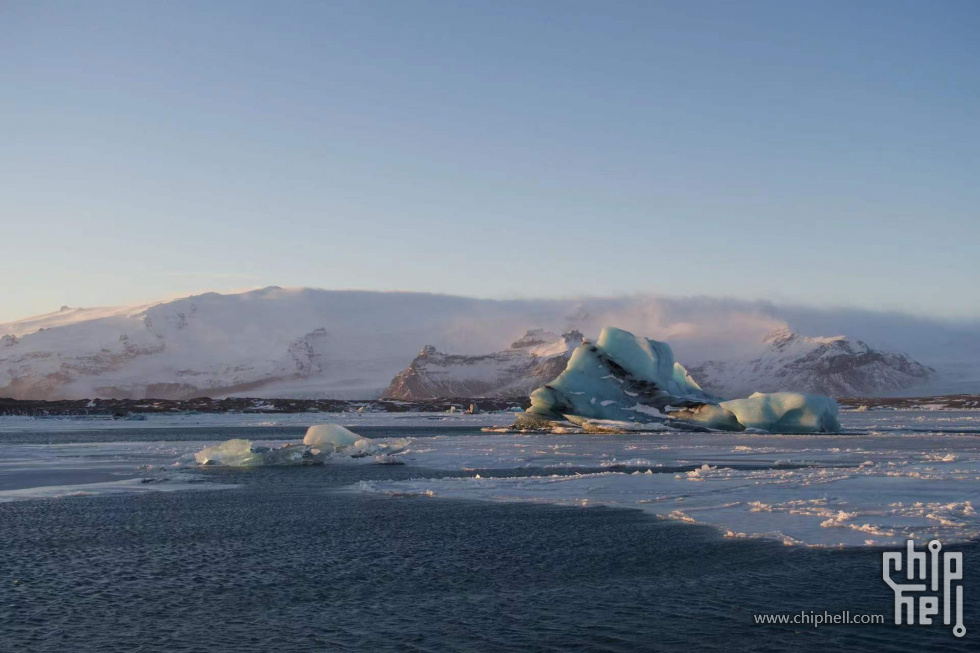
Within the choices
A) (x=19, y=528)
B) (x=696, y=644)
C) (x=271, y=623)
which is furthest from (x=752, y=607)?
(x=19, y=528)

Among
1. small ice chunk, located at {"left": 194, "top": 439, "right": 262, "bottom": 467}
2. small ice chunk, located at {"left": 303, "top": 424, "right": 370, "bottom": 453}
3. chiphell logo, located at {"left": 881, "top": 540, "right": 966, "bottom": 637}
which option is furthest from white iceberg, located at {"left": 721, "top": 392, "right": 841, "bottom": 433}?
chiphell logo, located at {"left": 881, "top": 540, "right": 966, "bottom": 637}

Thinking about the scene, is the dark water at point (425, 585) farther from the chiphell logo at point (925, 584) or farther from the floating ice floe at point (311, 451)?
the floating ice floe at point (311, 451)

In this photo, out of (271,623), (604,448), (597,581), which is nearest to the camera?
(271,623)

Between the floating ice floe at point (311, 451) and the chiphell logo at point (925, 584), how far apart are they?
63.1 feet

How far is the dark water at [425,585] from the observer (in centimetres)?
789

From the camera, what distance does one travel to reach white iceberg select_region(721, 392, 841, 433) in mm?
47750

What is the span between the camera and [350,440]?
107 ft

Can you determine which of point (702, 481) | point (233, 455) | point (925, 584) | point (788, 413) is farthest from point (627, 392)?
point (925, 584)

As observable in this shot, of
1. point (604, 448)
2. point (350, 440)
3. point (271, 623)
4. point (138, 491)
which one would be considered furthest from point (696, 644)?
point (604, 448)

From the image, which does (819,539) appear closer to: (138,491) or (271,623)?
(271,623)

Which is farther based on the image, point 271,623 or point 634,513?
point 634,513

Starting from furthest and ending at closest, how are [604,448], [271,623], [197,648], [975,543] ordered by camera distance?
[604,448], [975,543], [271,623], [197,648]

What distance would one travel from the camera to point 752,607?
8844 millimetres

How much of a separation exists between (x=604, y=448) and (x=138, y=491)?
2027cm
